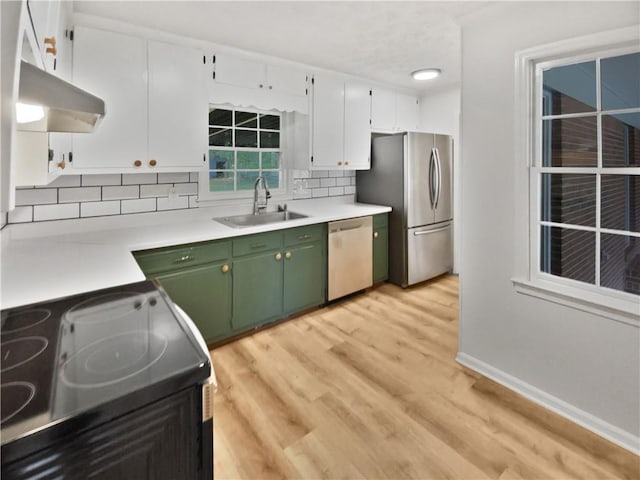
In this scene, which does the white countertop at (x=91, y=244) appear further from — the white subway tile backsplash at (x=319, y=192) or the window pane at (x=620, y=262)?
the window pane at (x=620, y=262)

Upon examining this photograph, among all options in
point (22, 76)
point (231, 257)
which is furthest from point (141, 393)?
point (231, 257)

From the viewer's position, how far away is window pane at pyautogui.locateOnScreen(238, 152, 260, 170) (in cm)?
340

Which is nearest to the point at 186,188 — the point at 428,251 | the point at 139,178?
the point at 139,178

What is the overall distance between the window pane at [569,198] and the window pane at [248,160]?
8.03 feet

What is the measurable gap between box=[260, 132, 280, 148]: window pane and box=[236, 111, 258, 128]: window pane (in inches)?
5.2

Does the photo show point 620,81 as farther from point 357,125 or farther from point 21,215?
point 21,215

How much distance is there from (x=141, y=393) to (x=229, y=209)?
254cm

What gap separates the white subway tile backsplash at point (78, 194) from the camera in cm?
246

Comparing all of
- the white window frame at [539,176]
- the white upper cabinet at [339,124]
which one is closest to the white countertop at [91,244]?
the white upper cabinet at [339,124]

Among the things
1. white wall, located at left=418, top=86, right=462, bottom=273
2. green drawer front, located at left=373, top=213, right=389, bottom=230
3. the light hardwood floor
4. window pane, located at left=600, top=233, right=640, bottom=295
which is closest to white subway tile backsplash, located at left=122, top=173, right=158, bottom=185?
the light hardwood floor

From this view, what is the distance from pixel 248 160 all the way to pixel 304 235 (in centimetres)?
95

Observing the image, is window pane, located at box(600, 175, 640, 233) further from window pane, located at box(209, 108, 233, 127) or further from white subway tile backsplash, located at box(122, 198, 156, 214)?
white subway tile backsplash, located at box(122, 198, 156, 214)

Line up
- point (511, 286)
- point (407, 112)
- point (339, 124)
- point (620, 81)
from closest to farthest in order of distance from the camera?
point (620, 81) → point (511, 286) → point (339, 124) → point (407, 112)

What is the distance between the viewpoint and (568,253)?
2.03 meters
